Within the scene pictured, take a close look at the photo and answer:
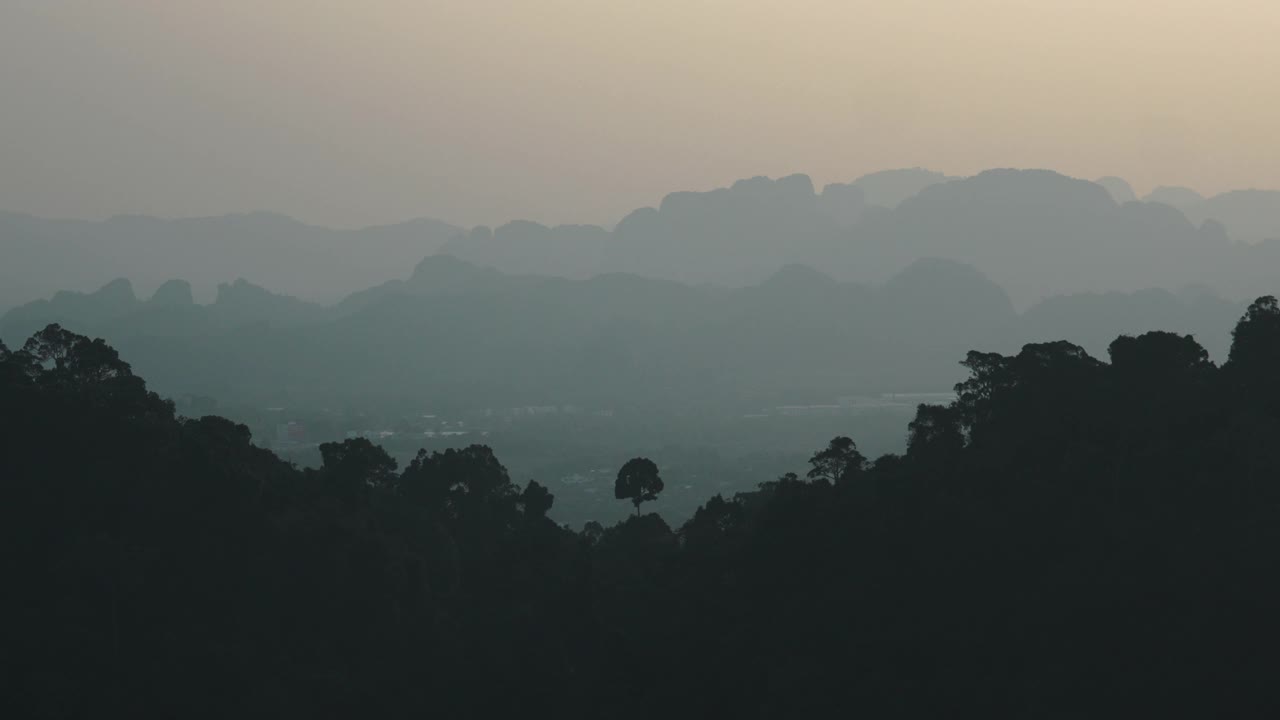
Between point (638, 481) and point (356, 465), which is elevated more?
point (356, 465)

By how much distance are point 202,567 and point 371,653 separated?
629 centimetres

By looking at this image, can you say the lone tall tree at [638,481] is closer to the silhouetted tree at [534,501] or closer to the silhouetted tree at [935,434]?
the silhouetted tree at [534,501]

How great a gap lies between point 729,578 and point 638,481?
1493 cm

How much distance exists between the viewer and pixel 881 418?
185500 millimetres

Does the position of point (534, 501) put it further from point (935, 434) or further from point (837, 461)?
point (935, 434)

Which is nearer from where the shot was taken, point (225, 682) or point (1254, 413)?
point (225, 682)

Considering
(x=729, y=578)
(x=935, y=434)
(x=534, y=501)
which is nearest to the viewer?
(x=729, y=578)

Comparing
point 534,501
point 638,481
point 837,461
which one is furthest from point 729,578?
point 534,501

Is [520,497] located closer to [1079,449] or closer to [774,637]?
[774,637]

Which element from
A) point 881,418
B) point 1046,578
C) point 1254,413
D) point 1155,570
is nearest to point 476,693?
point 1046,578

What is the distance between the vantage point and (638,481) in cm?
5866

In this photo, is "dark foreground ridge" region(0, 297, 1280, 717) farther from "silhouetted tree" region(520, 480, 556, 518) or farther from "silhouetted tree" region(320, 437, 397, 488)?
"silhouetted tree" region(520, 480, 556, 518)

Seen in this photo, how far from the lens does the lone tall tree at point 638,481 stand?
5878cm

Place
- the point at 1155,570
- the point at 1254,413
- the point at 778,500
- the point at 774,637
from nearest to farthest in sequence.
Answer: the point at 1155,570 → the point at 774,637 → the point at 1254,413 → the point at 778,500
